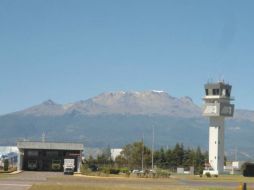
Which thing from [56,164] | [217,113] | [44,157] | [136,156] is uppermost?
[217,113]

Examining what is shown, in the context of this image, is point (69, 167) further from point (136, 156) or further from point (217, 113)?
point (136, 156)

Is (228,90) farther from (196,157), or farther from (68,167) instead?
(68,167)

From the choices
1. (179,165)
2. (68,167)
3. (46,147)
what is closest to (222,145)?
(179,165)

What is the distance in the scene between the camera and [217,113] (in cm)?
15200

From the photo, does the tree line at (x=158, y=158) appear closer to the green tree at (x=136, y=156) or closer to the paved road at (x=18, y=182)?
the green tree at (x=136, y=156)

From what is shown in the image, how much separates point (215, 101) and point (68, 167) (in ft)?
205

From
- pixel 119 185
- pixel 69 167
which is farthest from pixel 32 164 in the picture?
pixel 119 185

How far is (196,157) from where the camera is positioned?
17125 centimetres

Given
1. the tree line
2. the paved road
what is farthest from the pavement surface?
the tree line

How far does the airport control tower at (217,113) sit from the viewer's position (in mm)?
149750

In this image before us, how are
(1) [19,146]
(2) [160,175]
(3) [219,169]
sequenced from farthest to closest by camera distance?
(3) [219,169] < (1) [19,146] < (2) [160,175]

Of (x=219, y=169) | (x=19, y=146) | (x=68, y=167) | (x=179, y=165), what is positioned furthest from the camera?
(x=179, y=165)

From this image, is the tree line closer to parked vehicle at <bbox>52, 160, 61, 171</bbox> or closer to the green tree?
the green tree

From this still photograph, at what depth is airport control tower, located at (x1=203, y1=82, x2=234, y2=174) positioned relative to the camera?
491 ft
